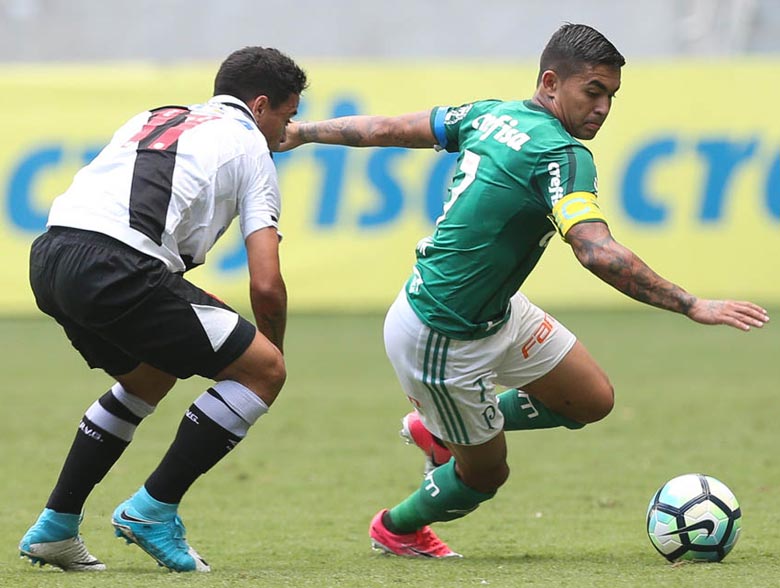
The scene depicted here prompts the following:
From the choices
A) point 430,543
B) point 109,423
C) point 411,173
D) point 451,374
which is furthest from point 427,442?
point 411,173

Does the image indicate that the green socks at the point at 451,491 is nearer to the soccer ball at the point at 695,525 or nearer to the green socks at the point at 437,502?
the green socks at the point at 437,502

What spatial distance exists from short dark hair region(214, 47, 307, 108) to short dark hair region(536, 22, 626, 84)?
936 millimetres

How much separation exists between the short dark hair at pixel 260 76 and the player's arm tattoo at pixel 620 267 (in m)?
1.31

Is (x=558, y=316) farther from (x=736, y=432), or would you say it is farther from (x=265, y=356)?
(x=265, y=356)

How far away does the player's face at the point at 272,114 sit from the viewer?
5309 mm

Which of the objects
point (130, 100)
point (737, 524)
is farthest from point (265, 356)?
point (130, 100)

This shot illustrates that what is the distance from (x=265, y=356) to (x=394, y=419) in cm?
452

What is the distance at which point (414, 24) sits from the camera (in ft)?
63.5

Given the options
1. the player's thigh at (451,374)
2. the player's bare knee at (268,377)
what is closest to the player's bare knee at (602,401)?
the player's thigh at (451,374)

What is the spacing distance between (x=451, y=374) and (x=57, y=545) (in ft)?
Answer: 5.13

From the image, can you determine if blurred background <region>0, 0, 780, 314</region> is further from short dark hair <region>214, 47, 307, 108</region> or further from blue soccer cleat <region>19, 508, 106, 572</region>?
blue soccer cleat <region>19, 508, 106, 572</region>

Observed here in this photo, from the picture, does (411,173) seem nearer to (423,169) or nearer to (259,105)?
(423,169)

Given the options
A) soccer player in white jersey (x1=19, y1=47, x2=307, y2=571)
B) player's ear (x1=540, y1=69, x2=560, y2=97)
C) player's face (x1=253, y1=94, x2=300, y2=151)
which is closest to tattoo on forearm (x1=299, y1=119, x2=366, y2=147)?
player's face (x1=253, y1=94, x2=300, y2=151)

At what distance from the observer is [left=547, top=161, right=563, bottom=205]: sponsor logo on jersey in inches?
187
